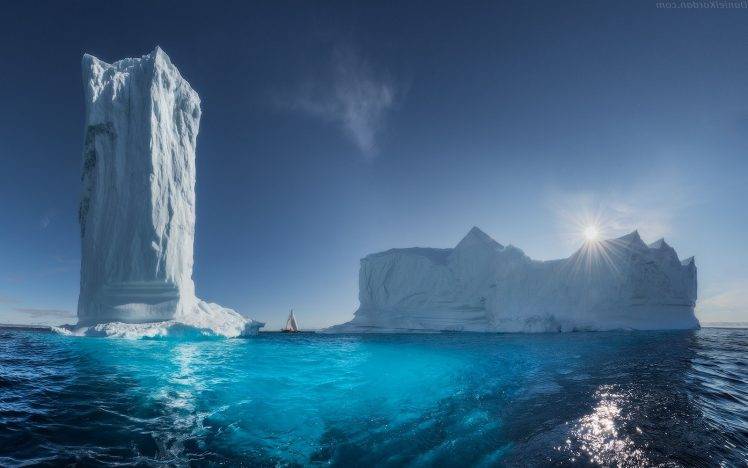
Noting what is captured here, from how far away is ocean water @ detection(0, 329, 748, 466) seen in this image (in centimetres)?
383

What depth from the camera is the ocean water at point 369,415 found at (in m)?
3.83

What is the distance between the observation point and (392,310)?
42781 mm

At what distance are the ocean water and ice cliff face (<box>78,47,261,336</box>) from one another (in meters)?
11.7

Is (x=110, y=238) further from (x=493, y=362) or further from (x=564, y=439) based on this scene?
(x=564, y=439)

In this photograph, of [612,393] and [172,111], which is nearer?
[612,393]

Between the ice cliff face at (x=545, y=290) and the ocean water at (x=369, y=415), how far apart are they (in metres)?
26.4

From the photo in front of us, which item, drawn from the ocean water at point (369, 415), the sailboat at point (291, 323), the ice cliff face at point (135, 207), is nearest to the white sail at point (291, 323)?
the sailboat at point (291, 323)

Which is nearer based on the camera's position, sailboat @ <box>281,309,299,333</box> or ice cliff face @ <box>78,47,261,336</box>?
ice cliff face @ <box>78,47,261,336</box>

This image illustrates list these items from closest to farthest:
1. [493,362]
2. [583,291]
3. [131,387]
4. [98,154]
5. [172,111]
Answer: [131,387] → [493,362] → [98,154] → [172,111] → [583,291]

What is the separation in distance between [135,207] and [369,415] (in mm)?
23037

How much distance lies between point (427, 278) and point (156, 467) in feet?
130

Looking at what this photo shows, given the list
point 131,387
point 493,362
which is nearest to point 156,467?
point 131,387

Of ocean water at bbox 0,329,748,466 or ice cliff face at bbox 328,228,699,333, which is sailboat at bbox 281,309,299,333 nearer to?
ice cliff face at bbox 328,228,699,333

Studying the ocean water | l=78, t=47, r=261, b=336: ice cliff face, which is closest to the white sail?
l=78, t=47, r=261, b=336: ice cliff face
